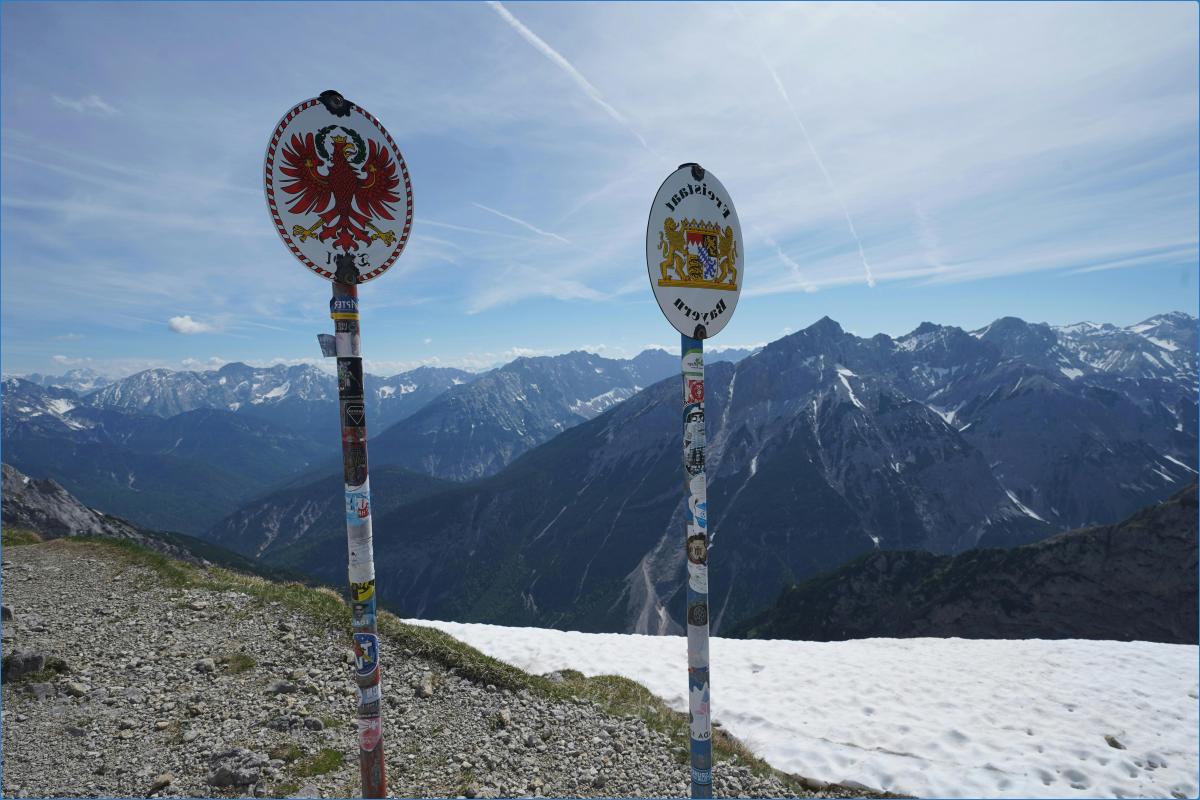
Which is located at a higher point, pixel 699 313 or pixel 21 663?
pixel 699 313

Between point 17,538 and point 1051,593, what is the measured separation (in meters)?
160

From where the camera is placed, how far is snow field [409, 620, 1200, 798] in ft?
35.7

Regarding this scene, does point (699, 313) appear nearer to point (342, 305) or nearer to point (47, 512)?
point (342, 305)

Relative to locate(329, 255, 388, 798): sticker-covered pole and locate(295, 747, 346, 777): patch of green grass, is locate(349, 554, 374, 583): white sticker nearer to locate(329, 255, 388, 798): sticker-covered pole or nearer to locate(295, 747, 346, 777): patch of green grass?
locate(329, 255, 388, 798): sticker-covered pole

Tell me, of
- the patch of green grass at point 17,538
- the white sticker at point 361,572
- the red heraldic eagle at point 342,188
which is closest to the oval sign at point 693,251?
the red heraldic eagle at point 342,188

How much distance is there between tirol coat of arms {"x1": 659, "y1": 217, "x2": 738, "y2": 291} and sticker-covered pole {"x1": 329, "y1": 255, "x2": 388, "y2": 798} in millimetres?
3283

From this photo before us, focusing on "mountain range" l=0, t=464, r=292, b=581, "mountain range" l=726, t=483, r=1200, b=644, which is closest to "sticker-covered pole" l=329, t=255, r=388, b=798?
"mountain range" l=0, t=464, r=292, b=581

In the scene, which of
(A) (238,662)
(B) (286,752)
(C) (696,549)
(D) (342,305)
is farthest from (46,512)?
(C) (696,549)

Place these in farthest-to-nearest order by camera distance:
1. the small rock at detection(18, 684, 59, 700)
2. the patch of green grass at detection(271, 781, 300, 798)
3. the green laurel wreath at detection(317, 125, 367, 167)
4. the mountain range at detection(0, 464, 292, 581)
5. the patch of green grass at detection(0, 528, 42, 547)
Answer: the mountain range at detection(0, 464, 292, 581)
the patch of green grass at detection(0, 528, 42, 547)
the small rock at detection(18, 684, 59, 700)
the patch of green grass at detection(271, 781, 300, 798)
the green laurel wreath at detection(317, 125, 367, 167)

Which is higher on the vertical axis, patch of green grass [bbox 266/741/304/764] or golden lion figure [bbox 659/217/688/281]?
golden lion figure [bbox 659/217/688/281]

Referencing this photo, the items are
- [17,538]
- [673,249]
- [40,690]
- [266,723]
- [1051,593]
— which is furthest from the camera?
[1051,593]

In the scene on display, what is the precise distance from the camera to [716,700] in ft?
45.9

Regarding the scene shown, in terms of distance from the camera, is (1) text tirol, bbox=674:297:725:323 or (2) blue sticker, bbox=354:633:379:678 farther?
(1) text tirol, bbox=674:297:725:323

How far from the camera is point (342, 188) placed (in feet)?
18.2
